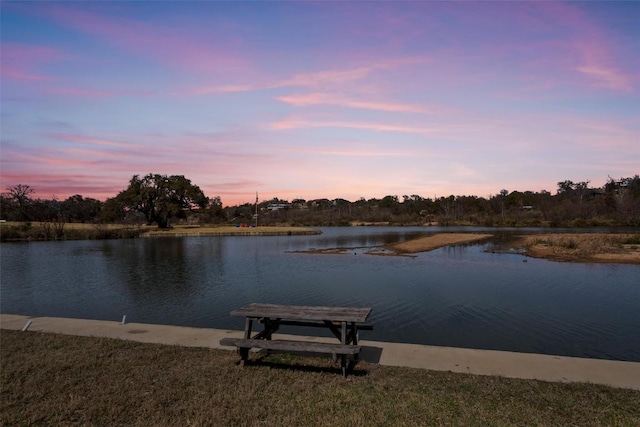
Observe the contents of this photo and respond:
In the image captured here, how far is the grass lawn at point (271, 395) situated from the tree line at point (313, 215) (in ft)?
237

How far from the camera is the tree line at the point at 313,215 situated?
253ft

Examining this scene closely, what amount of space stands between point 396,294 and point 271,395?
13190mm

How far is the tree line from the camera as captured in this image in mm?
77125

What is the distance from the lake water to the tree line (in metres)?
44.6

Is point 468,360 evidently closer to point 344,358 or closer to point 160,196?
point 344,358

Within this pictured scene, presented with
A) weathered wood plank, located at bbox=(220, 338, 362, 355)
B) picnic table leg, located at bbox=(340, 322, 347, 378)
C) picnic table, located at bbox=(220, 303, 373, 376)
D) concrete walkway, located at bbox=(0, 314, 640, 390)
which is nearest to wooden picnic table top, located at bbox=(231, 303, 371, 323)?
picnic table, located at bbox=(220, 303, 373, 376)

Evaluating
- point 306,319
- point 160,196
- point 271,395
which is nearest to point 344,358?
point 306,319

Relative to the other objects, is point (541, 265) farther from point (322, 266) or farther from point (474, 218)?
point (474, 218)

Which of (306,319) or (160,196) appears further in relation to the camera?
(160,196)

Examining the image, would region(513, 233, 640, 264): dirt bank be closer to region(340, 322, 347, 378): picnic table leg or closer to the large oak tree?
region(340, 322, 347, 378): picnic table leg

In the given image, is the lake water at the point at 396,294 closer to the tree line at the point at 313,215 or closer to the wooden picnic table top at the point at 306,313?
the wooden picnic table top at the point at 306,313

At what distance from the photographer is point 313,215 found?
14500 cm

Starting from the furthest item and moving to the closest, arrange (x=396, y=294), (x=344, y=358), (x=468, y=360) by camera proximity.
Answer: (x=396, y=294) < (x=468, y=360) < (x=344, y=358)

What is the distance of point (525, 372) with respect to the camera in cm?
748
